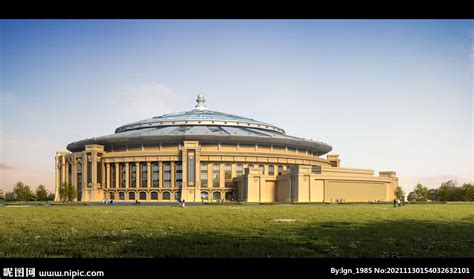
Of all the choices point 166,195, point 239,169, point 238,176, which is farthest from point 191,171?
point 239,169

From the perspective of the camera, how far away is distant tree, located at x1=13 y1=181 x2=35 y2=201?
120863 millimetres

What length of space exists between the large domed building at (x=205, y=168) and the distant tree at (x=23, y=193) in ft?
57.8

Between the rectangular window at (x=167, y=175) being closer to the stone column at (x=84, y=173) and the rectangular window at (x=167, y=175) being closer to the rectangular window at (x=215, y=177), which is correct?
the rectangular window at (x=215, y=177)

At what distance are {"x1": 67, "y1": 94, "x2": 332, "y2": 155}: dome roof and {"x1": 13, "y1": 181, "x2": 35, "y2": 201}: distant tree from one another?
15.5 metres

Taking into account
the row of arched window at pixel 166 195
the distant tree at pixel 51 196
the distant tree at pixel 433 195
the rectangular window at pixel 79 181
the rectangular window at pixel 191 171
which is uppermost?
the rectangular window at pixel 191 171

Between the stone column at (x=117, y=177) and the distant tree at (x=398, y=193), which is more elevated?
the stone column at (x=117, y=177)

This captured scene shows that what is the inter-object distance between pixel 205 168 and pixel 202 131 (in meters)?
9.51

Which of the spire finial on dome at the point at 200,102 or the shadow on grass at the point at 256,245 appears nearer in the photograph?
the shadow on grass at the point at 256,245

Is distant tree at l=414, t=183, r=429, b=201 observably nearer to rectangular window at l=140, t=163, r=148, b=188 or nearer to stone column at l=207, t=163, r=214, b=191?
stone column at l=207, t=163, r=214, b=191

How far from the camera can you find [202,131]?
Result: 10769 cm

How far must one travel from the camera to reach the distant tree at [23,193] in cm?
12086

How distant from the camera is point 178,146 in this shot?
10475 cm

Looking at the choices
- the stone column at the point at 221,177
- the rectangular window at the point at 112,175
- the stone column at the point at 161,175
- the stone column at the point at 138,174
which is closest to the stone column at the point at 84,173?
the rectangular window at the point at 112,175
